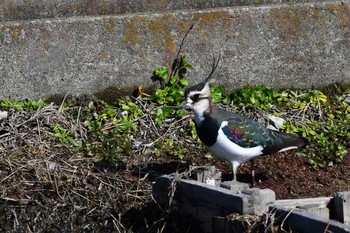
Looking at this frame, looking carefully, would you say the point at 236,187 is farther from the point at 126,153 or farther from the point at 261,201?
the point at 126,153

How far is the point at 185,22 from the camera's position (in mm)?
8000

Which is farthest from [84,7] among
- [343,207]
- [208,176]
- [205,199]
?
[343,207]

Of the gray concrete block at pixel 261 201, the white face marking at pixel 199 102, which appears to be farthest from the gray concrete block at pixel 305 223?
the white face marking at pixel 199 102

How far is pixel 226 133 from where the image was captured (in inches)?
261

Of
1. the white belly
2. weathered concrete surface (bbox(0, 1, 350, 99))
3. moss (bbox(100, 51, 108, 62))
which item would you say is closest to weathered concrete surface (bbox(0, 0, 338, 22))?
weathered concrete surface (bbox(0, 1, 350, 99))

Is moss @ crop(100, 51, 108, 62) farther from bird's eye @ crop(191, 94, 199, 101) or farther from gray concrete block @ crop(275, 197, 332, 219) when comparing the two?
gray concrete block @ crop(275, 197, 332, 219)

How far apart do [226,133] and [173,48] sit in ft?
5.09

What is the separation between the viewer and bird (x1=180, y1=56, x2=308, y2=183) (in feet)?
21.7

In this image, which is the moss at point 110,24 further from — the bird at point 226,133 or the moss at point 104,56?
the bird at point 226,133

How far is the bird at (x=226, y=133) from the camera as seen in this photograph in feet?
21.7

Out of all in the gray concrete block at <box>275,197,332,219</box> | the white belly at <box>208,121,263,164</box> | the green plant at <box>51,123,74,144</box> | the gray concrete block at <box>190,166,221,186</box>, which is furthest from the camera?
the green plant at <box>51,123,74,144</box>

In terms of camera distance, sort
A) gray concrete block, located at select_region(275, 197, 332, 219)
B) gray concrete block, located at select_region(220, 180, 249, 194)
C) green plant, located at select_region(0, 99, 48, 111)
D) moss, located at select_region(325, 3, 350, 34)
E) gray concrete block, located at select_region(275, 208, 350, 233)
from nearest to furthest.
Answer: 1. gray concrete block, located at select_region(275, 208, 350, 233)
2. gray concrete block, located at select_region(275, 197, 332, 219)
3. gray concrete block, located at select_region(220, 180, 249, 194)
4. green plant, located at select_region(0, 99, 48, 111)
5. moss, located at select_region(325, 3, 350, 34)

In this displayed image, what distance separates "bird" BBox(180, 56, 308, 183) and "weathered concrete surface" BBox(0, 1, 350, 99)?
1.30 metres

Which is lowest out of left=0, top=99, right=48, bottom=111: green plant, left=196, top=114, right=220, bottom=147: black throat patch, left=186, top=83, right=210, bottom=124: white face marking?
left=0, top=99, right=48, bottom=111: green plant
